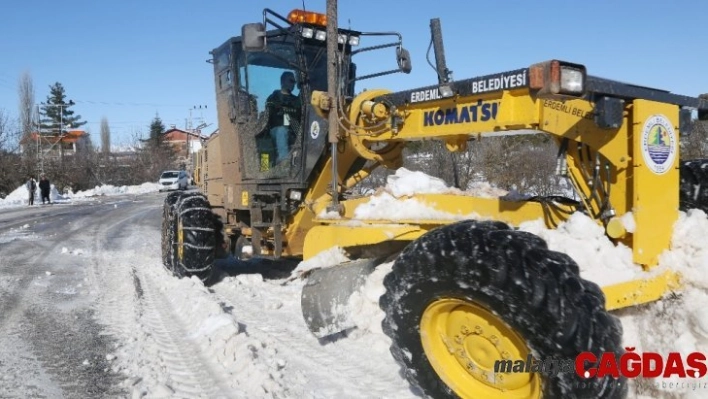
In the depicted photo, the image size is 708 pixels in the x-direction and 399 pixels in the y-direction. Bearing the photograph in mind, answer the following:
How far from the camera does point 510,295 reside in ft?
8.89

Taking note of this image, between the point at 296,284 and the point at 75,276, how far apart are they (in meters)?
3.33

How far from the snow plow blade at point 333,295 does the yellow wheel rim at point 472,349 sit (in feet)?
3.75

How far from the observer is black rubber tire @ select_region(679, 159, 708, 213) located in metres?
3.98

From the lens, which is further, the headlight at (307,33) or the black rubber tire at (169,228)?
the black rubber tire at (169,228)

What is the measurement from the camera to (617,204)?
11.1 ft

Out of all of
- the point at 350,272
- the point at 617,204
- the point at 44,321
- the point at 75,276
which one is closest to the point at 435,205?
the point at 350,272

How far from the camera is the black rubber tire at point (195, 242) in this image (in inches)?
271

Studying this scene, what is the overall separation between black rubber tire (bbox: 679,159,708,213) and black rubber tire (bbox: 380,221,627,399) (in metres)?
1.82

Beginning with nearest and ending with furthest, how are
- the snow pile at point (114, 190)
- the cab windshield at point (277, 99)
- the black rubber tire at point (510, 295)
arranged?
1. the black rubber tire at point (510, 295)
2. the cab windshield at point (277, 99)
3. the snow pile at point (114, 190)

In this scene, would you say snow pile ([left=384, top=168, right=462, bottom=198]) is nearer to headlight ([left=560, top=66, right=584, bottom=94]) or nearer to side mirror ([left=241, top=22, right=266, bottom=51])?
headlight ([left=560, top=66, right=584, bottom=94])

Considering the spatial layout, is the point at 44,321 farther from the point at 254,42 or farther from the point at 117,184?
the point at 117,184

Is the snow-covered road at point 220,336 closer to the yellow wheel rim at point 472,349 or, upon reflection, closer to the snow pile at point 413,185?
the yellow wheel rim at point 472,349

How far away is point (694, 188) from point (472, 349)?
2140mm

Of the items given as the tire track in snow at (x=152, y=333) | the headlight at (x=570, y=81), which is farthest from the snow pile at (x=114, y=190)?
the headlight at (x=570, y=81)
